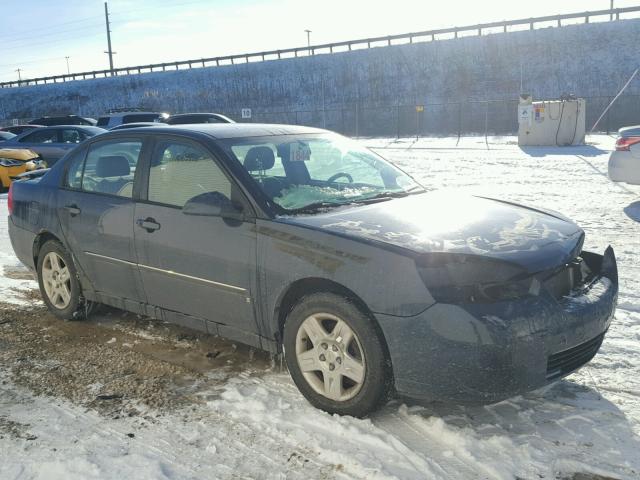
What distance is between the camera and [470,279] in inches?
117

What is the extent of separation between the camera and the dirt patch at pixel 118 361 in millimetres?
3695

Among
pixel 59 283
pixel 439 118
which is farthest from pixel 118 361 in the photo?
pixel 439 118

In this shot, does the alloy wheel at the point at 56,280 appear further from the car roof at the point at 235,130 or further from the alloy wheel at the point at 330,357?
the alloy wheel at the point at 330,357

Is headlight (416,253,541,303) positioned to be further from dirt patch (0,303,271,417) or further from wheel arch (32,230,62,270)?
wheel arch (32,230,62,270)

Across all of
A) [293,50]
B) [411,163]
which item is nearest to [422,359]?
[411,163]

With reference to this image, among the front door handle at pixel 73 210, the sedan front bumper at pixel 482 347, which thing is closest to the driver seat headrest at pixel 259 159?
the sedan front bumper at pixel 482 347

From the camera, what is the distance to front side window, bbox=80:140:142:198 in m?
4.45

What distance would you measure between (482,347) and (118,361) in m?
2.54

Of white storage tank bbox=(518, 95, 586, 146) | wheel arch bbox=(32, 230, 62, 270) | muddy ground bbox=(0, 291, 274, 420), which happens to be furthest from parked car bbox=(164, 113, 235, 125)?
muddy ground bbox=(0, 291, 274, 420)

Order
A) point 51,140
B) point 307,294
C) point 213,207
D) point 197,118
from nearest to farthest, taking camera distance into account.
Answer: point 307,294 < point 213,207 < point 51,140 < point 197,118

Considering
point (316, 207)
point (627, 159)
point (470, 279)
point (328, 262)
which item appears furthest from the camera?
point (627, 159)

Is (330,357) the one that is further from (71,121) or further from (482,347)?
(71,121)

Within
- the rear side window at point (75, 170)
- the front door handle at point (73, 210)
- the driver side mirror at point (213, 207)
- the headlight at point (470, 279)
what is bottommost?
the headlight at point (470, 279)

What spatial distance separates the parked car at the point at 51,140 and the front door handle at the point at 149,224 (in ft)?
41.2
